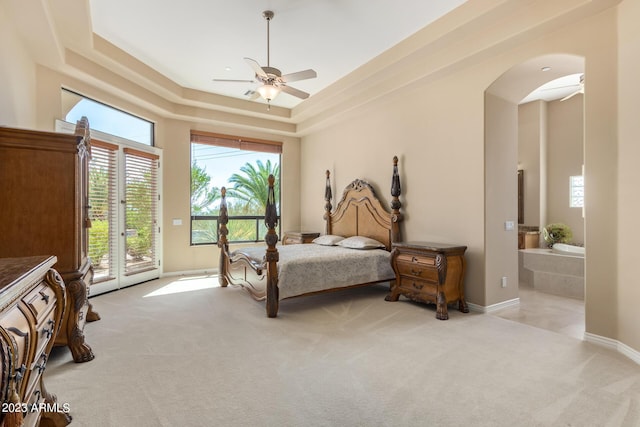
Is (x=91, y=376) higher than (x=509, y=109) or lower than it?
lower

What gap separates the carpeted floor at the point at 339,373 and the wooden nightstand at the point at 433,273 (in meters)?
0.23

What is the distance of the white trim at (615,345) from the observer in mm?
2611

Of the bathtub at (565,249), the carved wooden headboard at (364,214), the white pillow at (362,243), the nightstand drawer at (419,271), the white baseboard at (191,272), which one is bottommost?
the white baseboard at (191,272)

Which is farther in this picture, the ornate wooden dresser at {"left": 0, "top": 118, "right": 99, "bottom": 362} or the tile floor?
the tile floor

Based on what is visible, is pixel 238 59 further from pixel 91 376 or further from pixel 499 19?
pixel 91 376

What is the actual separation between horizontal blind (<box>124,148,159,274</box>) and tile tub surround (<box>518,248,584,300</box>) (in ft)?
20.8

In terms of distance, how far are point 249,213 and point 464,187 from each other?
4391 mm

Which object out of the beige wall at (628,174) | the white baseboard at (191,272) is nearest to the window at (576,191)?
the beige wall at (628,174)

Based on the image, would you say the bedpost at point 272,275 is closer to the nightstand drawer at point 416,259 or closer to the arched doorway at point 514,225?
the nightstand drawer at point 416,259

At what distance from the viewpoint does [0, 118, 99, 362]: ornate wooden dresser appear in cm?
237

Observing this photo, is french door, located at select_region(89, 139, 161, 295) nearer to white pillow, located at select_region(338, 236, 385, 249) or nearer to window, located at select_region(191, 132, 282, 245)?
window, located at select_region(191, 132, 282, 245)

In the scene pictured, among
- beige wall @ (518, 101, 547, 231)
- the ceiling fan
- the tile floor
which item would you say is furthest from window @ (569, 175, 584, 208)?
the ceiling fan

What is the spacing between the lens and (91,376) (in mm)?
2404

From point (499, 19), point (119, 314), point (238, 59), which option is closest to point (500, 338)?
point (499, 19)
